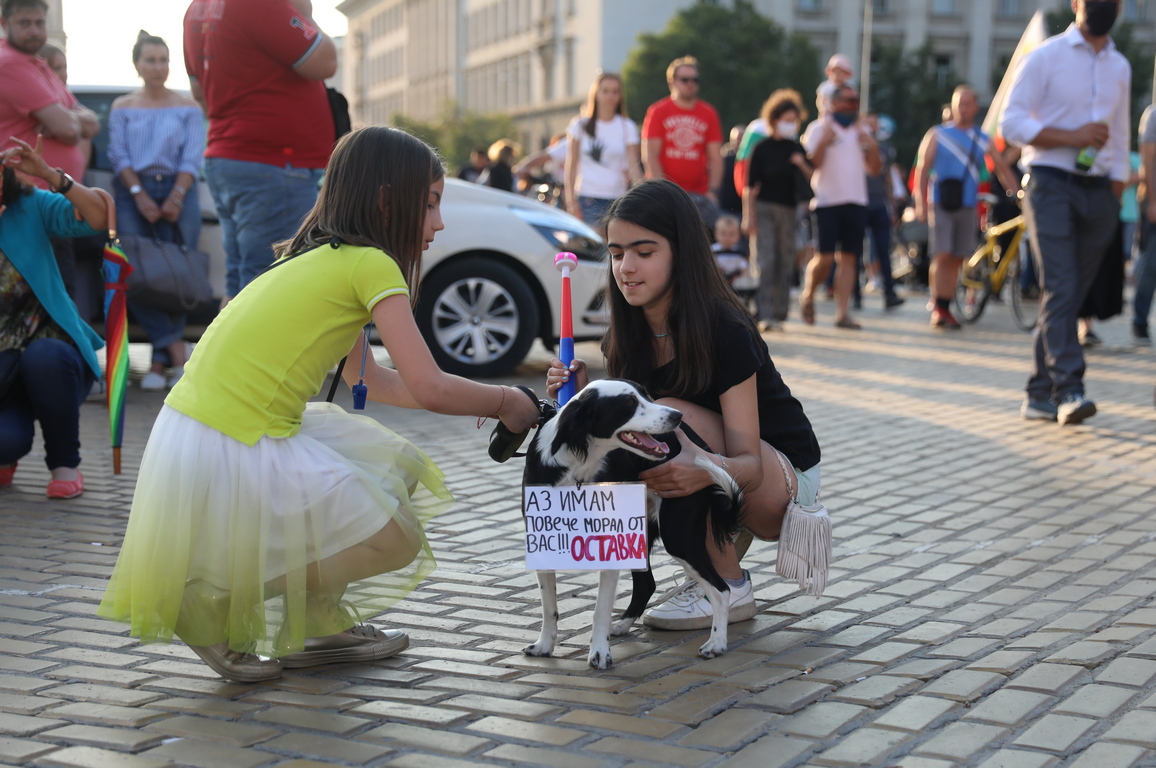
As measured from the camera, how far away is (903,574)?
13.8ft

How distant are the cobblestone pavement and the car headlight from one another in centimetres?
332

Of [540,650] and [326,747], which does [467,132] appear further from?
[326,747]

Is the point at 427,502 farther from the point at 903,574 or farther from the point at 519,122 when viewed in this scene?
the point at 519,122

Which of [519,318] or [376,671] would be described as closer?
[376,671]

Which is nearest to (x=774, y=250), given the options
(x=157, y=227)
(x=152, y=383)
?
(x=157, y=227)

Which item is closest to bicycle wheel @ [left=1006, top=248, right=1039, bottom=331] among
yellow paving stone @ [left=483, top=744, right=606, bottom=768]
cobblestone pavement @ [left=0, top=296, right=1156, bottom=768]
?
cobblestone pavement @ [left=0, top=296, right=1156, bottom=768]

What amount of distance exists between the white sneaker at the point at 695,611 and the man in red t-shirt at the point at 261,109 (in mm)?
3479

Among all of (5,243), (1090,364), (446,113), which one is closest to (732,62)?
(446,113)

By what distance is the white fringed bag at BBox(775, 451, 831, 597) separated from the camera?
365 centimetres

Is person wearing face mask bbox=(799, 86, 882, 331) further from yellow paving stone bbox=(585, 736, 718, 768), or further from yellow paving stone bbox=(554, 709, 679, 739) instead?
yellow paving stone bbox=(585, 736, 718, 768)

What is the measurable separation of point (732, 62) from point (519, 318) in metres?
61.2

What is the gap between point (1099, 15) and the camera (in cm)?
701

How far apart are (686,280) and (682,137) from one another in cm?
770

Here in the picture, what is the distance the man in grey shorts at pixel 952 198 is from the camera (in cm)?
1207
